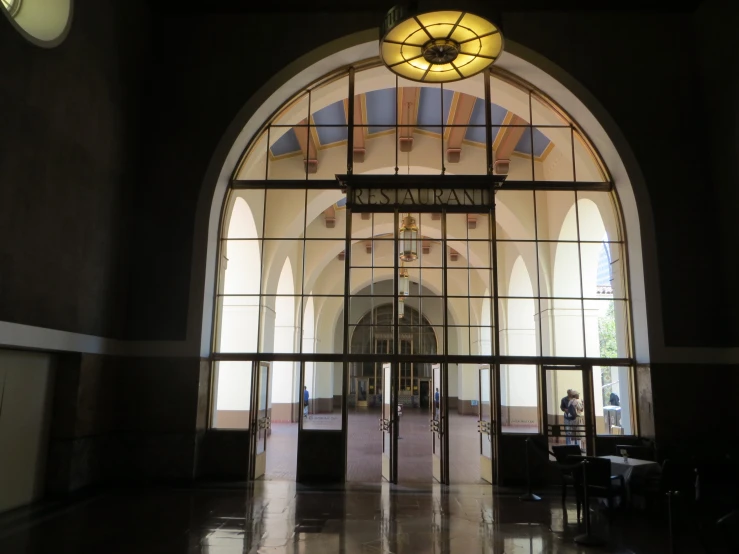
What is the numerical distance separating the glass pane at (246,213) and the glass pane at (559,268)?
5.54 m

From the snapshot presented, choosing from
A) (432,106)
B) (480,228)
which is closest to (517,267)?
(480,228)

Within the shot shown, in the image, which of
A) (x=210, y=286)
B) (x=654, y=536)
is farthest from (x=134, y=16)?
(x=654, y=536)

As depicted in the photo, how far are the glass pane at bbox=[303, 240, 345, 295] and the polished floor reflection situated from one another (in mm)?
3915

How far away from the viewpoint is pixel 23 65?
6.49 metres

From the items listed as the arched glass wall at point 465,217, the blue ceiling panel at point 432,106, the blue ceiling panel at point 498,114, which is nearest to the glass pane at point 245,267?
the arched glass wall at point 465,217

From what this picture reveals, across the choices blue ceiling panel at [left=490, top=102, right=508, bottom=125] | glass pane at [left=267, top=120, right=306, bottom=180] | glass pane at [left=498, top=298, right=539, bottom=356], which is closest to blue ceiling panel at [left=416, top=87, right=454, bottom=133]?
blue ceiling panel at [left=490, top=102, right=508, bottom=125]

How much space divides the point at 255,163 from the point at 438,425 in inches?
235

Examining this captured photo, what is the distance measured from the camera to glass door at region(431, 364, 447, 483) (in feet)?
29.9

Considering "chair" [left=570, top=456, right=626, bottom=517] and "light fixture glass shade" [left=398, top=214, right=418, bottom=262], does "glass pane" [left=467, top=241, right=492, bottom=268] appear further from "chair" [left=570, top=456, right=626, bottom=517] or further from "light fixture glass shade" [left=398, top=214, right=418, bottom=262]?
"chair" [left=570, top=456, right=626, bottom=517]

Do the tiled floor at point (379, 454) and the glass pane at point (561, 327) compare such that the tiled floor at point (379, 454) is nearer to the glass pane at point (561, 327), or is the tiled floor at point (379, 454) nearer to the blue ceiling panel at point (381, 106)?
the glass pane at point (561, 327)

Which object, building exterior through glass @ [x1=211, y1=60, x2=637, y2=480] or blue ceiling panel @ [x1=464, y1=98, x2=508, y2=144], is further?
blue ceiling panel @ [x1=464, y1=98, x2=508, y2=144]

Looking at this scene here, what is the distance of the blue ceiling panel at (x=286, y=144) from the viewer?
11582mm

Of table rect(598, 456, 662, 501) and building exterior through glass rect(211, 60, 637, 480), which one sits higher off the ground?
building exterior through glass rect(211, 60, 637, 480)

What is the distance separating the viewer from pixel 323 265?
13.2 meters
